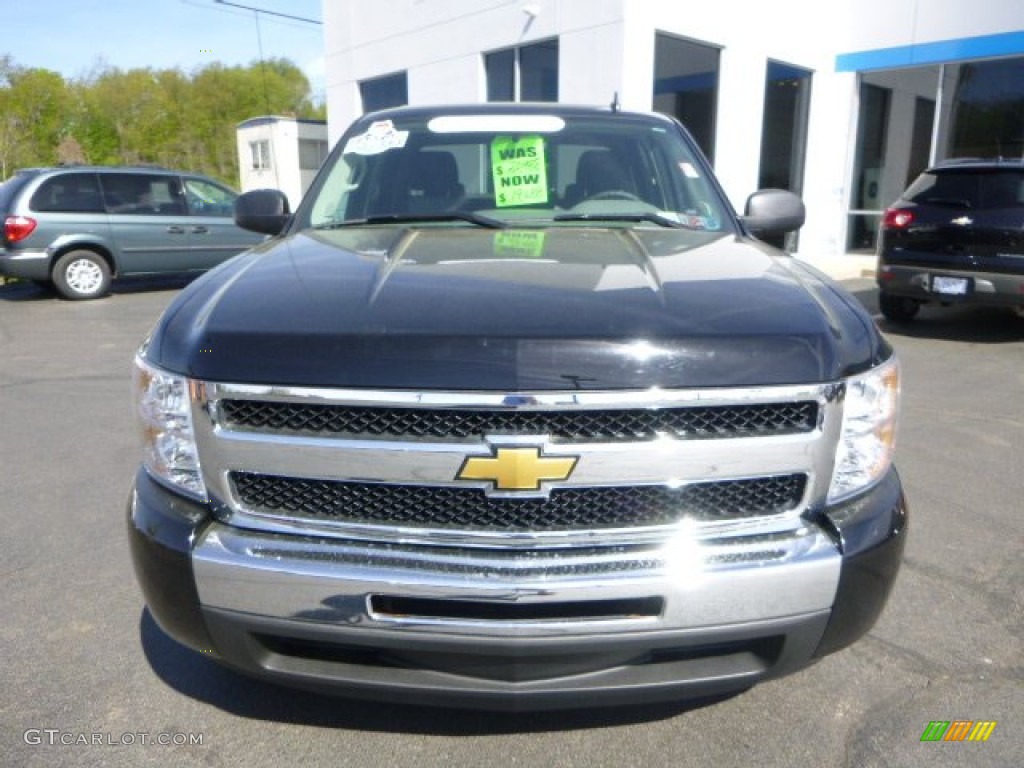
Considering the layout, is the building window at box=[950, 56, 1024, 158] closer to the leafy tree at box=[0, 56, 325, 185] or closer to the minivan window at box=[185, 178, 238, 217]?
the minivan window at box=[185, 178, 238, 217]

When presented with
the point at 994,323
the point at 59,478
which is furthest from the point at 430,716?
the point at 994,323

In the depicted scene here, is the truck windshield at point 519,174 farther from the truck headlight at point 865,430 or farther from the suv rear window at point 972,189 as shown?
the suv rear window at point 972,189

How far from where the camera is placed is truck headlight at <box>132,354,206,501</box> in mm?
1826

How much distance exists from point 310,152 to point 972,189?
2567 centimetres

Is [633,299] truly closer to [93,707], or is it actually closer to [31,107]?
[93,707]

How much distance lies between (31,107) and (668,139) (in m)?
44.4

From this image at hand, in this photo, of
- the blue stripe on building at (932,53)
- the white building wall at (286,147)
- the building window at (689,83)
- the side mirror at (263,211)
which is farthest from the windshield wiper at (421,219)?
the white building wall at (286,147)

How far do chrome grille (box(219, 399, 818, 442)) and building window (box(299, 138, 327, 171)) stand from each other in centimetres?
2915

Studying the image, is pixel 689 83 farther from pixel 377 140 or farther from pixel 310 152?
pixel 310 152

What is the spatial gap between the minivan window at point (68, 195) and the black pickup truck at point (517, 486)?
10.2 m

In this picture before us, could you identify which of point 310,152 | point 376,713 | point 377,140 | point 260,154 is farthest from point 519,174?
point 260,154

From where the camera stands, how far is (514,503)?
175 centimetres

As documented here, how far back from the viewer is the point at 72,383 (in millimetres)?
6418

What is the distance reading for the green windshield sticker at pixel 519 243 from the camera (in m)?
2.30
